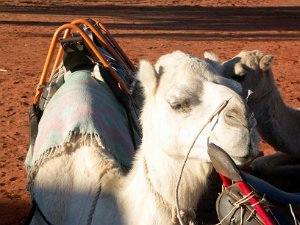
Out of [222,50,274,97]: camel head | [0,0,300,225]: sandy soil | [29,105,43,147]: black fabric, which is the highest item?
[222,50,274,97]: camel head

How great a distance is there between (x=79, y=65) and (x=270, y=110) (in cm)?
165

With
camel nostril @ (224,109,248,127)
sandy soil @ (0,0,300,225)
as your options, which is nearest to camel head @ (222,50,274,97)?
sandy soil @ (0,0,300,225)

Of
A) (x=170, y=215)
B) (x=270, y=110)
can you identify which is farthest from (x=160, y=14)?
(x=170, y=215)

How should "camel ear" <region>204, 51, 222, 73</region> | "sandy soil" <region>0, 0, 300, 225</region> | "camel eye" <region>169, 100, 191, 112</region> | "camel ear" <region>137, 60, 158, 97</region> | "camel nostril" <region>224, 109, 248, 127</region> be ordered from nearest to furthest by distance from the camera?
"camel nostril" <region>224, 109, 248, 127</region>, "camel eye" <region>169, 100, 191, 112</region>, "camel ear" <region>137, 60, 158, 97</region>, "camel ear" <region>204, 51, 222, 73</region>, "sandy soil" <region>0, 0, 300, 225</region>

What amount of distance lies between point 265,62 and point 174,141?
96.8 inches

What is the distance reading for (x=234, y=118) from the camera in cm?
220

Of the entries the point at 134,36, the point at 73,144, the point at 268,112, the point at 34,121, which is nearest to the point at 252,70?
the point at 268,112

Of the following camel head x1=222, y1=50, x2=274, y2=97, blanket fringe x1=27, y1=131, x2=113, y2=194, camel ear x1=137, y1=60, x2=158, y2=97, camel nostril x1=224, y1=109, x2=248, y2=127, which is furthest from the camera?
camel head x1=222, y1=50, x2=274, y2=97

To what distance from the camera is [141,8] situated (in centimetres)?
2145

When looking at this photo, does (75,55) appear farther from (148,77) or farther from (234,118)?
(234,118)

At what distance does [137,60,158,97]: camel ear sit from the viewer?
2559mm

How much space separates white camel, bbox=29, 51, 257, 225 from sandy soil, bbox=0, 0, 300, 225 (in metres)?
2.07

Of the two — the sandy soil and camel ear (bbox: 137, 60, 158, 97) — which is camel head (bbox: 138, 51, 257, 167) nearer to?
camel ear (bbox: 137, 60, 158, 97)

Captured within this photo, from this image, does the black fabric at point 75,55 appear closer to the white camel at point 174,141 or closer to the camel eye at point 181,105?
the white camel at point 174,141
